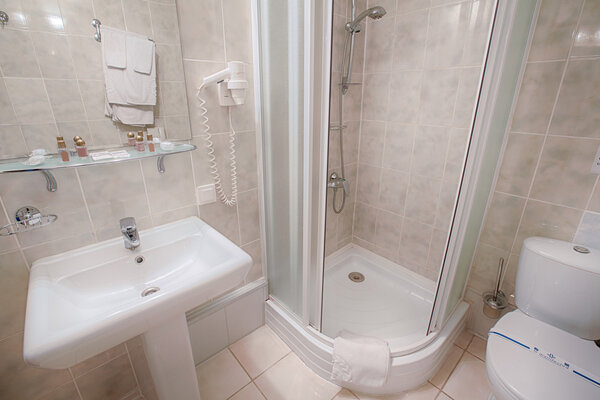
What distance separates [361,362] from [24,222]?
1.47m

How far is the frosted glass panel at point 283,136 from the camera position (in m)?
1.10

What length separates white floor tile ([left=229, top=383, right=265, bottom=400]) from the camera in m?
1.39

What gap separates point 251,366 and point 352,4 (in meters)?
2.26

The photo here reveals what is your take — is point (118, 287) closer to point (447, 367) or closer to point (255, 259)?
point (255, 259)

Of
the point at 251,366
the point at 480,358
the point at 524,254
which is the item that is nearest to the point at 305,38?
the point at 524,254

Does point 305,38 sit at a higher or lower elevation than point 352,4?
lower

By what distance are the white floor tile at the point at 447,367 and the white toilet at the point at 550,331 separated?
0.46 m

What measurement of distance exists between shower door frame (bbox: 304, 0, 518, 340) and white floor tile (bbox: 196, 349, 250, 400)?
1.69ft

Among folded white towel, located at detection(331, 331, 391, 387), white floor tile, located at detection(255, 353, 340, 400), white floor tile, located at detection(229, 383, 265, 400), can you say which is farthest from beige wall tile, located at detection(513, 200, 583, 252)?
white floor tile, located at detection(229, 383, 265, 400)

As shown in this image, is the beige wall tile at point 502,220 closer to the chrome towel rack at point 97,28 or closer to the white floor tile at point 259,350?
the white floor tile at point 259,350

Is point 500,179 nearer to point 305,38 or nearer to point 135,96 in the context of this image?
point 305,38

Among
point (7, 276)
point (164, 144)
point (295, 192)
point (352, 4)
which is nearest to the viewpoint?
point (7, 276)

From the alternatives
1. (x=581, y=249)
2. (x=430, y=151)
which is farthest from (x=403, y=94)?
(x=581, y=249)

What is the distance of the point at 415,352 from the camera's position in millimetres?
1387
